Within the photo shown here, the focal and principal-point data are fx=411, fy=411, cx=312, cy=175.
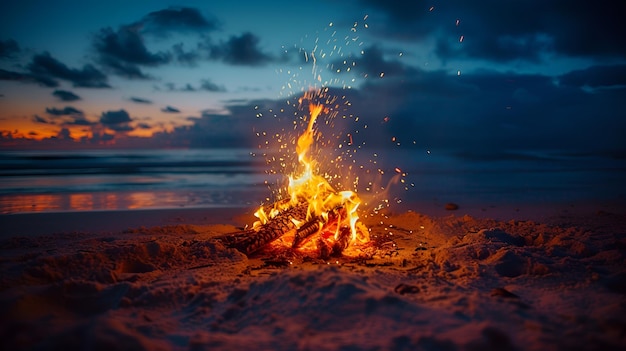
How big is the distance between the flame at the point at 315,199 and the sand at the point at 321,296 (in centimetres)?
66

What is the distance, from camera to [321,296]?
3562 millimetres

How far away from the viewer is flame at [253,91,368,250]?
6.76 metres

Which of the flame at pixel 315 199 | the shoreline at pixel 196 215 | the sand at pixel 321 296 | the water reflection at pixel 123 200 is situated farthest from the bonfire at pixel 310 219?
the water reflection at pixel 123 200

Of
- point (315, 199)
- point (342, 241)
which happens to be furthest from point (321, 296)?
point (315, 199)

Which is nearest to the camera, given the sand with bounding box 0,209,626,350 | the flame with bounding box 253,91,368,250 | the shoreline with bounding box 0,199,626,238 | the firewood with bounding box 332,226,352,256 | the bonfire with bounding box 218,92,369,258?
the sand with bounding box 0,209,626,350

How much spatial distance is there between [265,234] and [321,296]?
283 centimetres

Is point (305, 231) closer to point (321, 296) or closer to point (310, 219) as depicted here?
point (310, 219)

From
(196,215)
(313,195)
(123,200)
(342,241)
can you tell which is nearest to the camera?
(342,241)

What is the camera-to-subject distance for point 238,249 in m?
6.04

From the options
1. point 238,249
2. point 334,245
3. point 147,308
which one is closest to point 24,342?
point 147,308

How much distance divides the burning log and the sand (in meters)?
0.20

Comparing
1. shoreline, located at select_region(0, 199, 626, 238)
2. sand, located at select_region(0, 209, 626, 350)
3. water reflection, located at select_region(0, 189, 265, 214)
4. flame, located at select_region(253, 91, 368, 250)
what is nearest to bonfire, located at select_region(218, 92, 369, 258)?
flame, located at select_region(253, 91, 368, 250)

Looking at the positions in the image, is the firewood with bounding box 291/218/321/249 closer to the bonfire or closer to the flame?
the bonfire

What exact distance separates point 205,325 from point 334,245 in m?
2.83
